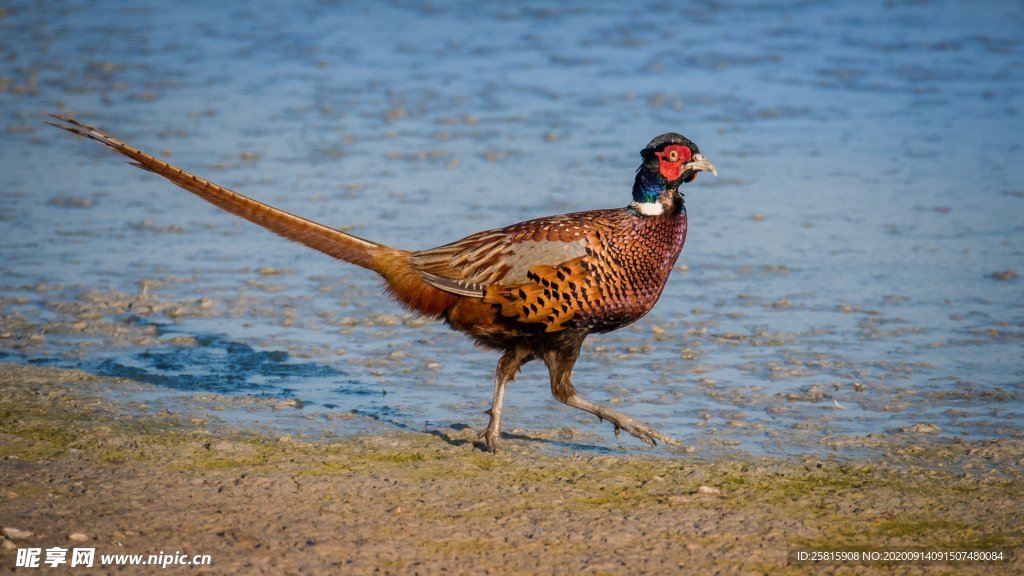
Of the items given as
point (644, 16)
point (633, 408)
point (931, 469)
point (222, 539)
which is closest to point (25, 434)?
point (222, 539)

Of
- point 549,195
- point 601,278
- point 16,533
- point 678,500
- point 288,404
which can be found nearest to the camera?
point 16,533

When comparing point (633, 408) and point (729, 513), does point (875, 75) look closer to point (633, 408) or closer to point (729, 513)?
point (633, 408)

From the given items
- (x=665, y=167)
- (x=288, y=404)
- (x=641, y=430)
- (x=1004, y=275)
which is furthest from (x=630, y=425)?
(x=1004, y=275)

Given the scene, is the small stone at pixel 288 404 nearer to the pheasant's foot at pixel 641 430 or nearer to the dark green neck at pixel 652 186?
the pheasant's foot at pixel 641 430

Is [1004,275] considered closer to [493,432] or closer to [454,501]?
[493,432]

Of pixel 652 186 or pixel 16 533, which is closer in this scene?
pixel 16 533

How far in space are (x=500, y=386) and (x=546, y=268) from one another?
68 cm

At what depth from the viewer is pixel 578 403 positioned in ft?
22.1

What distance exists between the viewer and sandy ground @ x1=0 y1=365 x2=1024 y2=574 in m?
5.23

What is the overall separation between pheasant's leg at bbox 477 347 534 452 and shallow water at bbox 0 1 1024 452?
1.16 ft

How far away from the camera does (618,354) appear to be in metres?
8.20

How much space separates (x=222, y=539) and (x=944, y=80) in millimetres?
12275

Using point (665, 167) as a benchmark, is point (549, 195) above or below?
below

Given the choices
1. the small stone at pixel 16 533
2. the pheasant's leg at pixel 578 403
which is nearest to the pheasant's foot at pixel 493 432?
the pheasant's leg at pixel 578 403
